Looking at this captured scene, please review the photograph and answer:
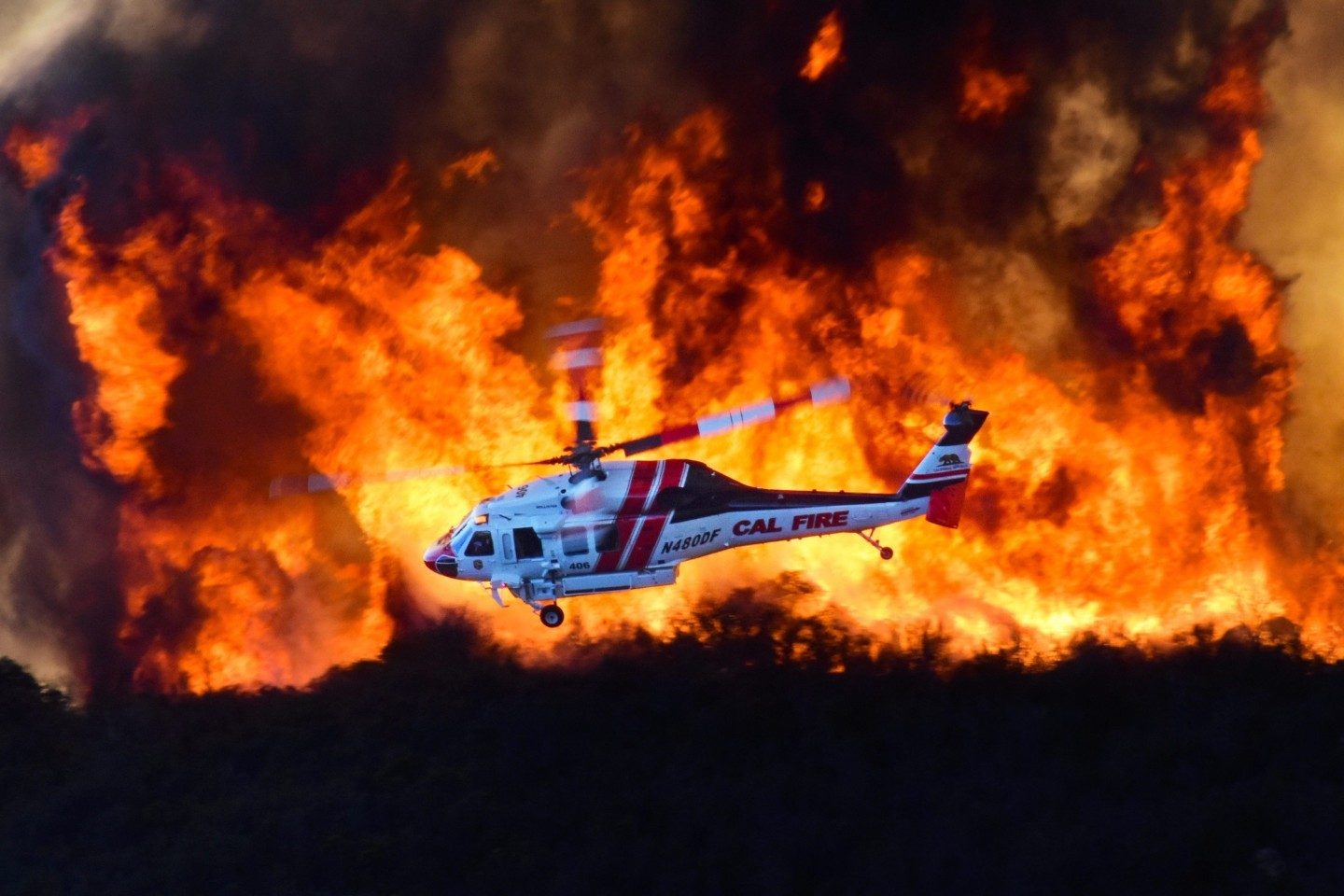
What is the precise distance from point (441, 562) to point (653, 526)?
12.9ft

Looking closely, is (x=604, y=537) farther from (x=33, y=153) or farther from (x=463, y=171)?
(x=33, y=153)

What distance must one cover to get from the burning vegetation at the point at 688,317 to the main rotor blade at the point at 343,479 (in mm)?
393

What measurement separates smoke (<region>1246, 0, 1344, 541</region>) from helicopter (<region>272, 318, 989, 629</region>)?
6425mm

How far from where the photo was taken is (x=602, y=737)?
88.5 ft

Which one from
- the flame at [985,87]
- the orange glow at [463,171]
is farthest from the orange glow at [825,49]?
the orange glow at [463,171]

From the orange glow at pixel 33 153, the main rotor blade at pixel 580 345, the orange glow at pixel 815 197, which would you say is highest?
the orange glow at pixel 33 153

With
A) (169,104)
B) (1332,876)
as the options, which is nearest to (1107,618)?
(1332,876)

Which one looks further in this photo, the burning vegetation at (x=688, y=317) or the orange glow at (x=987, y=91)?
the orange glow at (x=987, y=91)

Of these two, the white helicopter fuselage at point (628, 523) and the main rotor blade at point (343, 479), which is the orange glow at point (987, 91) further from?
the main rotor blade at point (343, 479)

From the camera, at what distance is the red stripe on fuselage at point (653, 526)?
26094mm

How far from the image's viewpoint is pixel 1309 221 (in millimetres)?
28219

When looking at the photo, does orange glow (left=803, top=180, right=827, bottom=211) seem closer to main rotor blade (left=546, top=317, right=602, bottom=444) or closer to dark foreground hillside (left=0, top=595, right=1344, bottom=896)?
main rotor blade (left=546, top=317, right=602, bottom=444)

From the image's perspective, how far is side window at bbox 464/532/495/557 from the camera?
86.1ft

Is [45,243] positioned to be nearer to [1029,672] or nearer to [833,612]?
[833,612]
